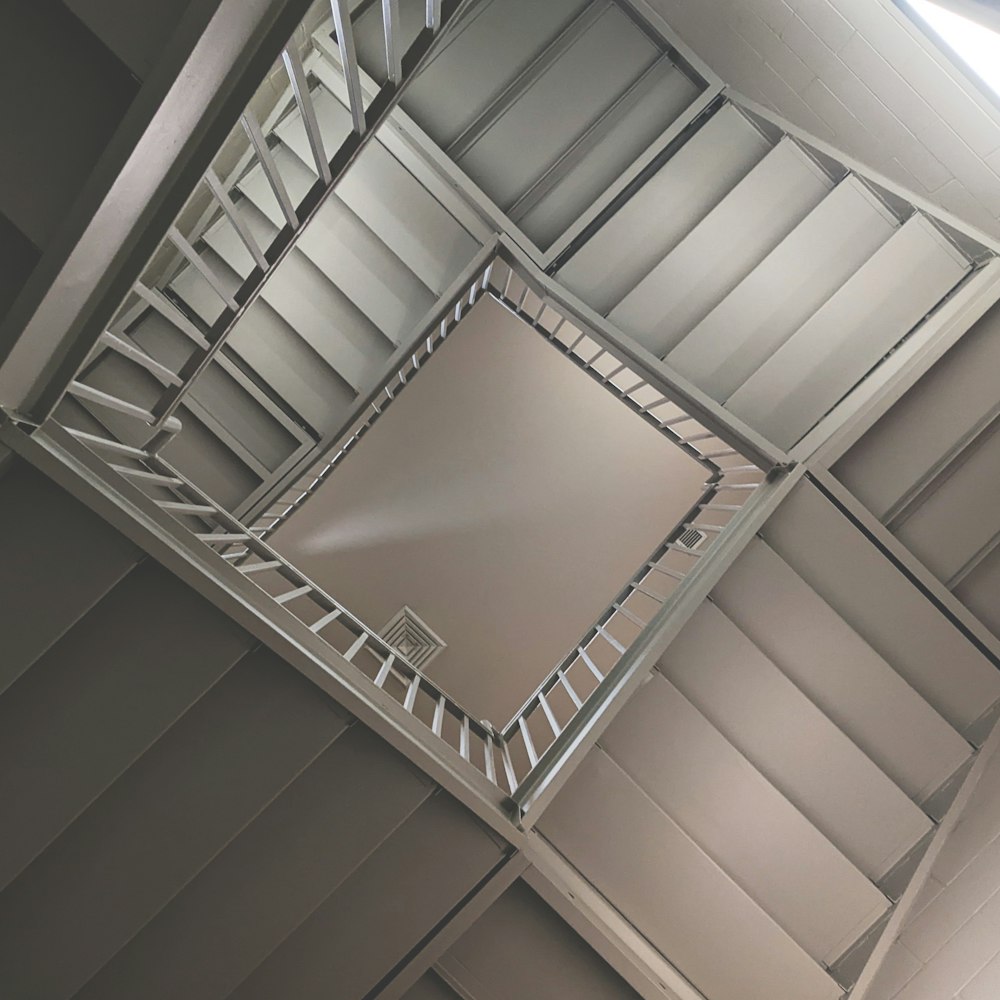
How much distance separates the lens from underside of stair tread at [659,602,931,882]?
8.68 ft

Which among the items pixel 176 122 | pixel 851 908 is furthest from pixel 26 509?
pixel 851 908

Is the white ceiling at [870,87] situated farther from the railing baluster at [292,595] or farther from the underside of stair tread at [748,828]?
the railing baluster at [292,595]

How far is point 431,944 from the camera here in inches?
87.5

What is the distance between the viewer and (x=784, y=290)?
302 cm

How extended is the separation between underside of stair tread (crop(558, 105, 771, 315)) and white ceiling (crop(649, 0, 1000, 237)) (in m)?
0.22

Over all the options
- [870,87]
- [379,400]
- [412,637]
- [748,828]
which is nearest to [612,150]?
[870,87]

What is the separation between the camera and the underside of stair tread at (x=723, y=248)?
10.00 ft

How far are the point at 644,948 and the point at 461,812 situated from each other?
2.80 ft

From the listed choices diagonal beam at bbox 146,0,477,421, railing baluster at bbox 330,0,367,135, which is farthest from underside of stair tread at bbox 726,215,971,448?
railing baluster at bbox 330,0,367,135

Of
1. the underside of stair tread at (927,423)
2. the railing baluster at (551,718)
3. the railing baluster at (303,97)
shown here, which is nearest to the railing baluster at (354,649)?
the railing baluster at (551,718)

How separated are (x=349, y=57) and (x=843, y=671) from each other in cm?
255

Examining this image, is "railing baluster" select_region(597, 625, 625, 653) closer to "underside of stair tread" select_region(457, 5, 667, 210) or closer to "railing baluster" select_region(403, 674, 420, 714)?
"railing baluster" select_region(403, 674, 420, 714)

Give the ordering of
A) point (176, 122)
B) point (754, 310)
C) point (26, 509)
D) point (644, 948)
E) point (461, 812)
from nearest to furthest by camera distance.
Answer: point (176, 122) < point (26, 509) < point (461, 812) < point (644, 948) < point (754, 310)

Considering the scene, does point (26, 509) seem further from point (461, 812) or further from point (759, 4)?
point (759, 4)
